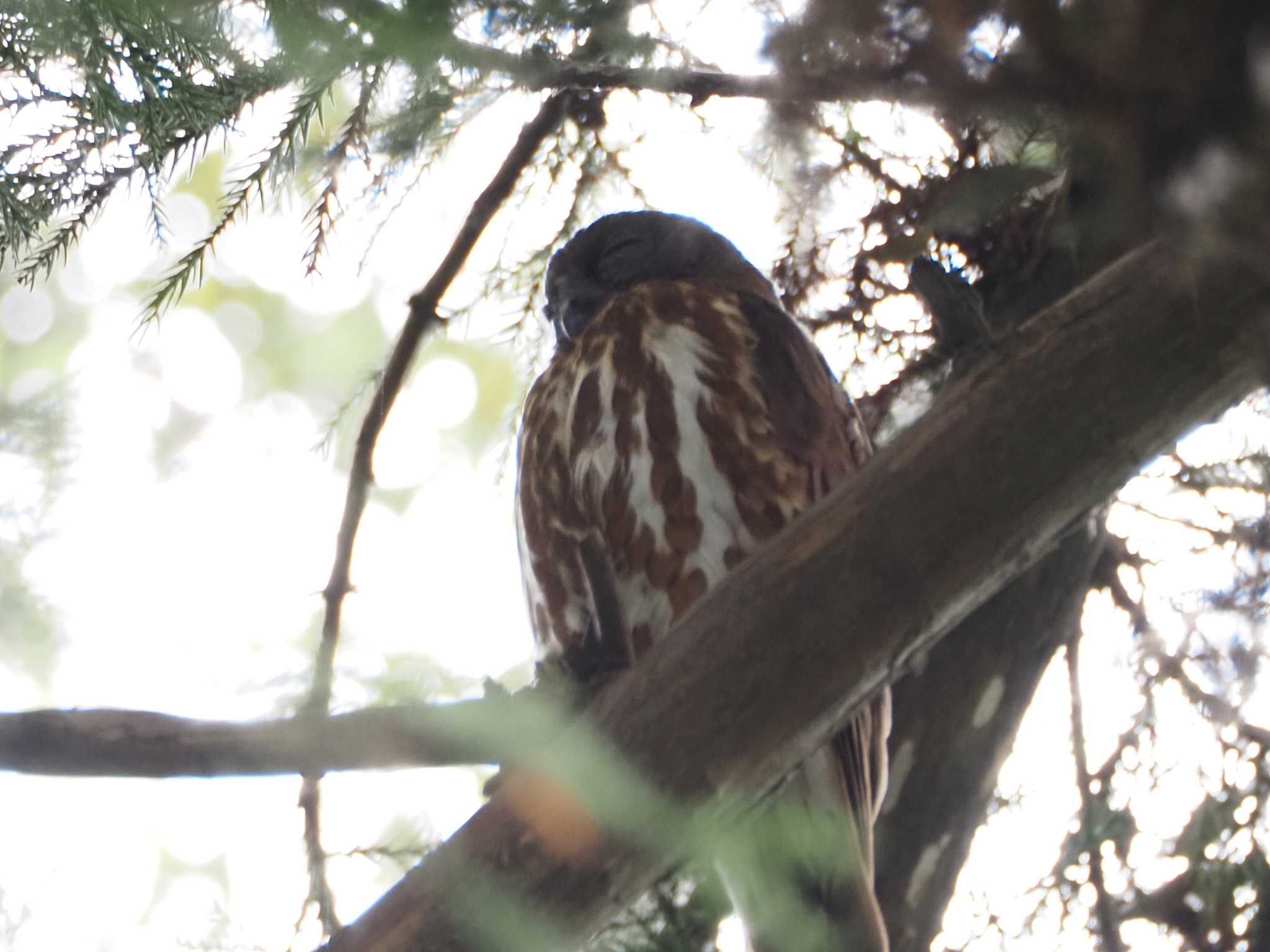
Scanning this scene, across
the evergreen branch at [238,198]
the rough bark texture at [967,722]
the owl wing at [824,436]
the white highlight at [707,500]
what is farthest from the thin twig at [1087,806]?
the evergreen branch at [238,198]

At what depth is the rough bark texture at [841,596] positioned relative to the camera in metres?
1.54

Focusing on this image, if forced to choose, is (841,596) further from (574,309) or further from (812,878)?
(574,309)

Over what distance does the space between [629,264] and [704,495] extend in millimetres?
929

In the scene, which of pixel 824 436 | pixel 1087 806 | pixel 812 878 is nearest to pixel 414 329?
pixel 824 436

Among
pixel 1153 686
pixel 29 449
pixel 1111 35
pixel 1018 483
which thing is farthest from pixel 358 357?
pixel 1111 35

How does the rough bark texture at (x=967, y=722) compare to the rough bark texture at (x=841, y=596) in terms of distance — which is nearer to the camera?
the rough bark texture at (x=841, y=596)

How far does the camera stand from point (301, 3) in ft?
3.81

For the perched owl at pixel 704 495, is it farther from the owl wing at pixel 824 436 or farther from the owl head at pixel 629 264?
the owl head at pixel 629 264

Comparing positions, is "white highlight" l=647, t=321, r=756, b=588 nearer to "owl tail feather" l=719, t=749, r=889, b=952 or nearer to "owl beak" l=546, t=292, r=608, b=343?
"owl tail feather" l=719, t=749, r=889, b=952

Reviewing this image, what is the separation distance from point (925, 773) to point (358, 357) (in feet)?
12.8

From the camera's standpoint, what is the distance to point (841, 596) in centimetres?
158

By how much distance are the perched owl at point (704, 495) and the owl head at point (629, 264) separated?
0.28m

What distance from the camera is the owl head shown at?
2.91m

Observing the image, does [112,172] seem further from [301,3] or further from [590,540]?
[590,540]
